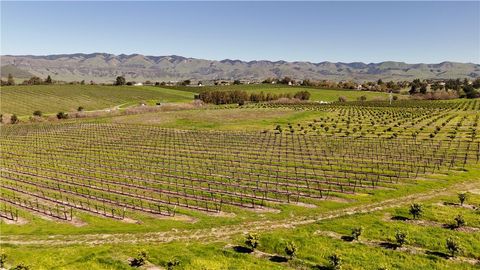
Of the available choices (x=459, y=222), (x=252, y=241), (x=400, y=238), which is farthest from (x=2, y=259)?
(x=459, y=222)

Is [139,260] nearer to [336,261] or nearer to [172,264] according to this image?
[172,264]

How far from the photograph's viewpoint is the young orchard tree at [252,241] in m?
27.4

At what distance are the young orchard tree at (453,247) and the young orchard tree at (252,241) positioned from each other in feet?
41.7

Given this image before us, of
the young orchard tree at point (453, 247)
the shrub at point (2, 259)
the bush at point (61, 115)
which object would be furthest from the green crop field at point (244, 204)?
the bush at point (61, 115)

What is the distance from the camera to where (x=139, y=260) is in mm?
25234

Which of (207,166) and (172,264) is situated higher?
(207,166)

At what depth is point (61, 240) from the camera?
1216 inches

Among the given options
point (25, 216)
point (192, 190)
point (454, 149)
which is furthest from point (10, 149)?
point (454, 149)

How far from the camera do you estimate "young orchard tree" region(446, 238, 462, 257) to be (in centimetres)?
2523

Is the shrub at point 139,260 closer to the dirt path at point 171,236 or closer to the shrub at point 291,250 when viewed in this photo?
the dirt path at point 171,236

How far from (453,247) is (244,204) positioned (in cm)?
1869

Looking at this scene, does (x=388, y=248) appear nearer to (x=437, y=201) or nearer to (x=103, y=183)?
(x=437, y=201)

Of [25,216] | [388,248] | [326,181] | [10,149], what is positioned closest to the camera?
[388,248]

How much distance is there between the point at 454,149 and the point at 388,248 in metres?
46.6
